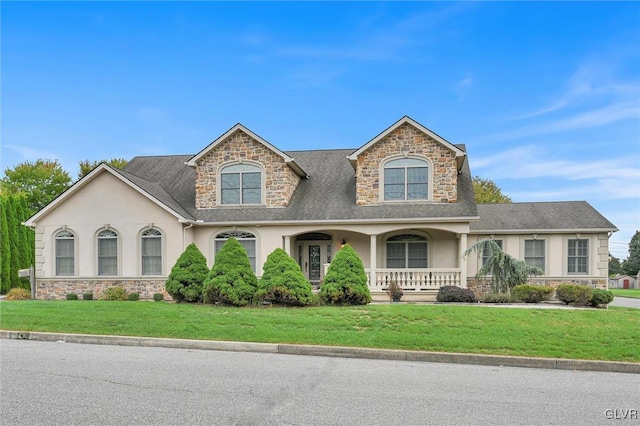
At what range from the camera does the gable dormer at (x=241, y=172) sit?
63.3 feet

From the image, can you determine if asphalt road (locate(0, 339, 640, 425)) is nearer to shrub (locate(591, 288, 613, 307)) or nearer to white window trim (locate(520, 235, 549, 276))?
shrub (locate(591, 288, 613, 307))

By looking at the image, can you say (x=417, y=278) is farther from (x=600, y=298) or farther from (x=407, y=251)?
(x=600, y=298)

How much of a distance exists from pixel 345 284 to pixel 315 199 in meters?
6.68

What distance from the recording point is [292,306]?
13.7m

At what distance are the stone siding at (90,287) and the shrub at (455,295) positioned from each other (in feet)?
35.4

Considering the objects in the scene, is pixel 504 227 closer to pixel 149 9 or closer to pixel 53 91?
pixel 149 9

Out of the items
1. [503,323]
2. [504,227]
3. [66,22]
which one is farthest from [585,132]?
[66,22]

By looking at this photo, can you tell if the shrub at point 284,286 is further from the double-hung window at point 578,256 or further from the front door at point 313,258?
the double-hung window at point 578,256

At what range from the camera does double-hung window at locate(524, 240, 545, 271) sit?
63.2 ft

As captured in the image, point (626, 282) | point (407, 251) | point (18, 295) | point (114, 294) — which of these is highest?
point (407, 251)

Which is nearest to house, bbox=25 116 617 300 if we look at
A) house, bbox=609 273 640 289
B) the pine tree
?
the pine tree

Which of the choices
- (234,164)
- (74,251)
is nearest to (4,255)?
(74,251)

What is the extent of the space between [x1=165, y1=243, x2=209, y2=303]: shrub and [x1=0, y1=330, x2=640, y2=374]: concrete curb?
15.6 ft

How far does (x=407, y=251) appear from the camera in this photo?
19125mm
